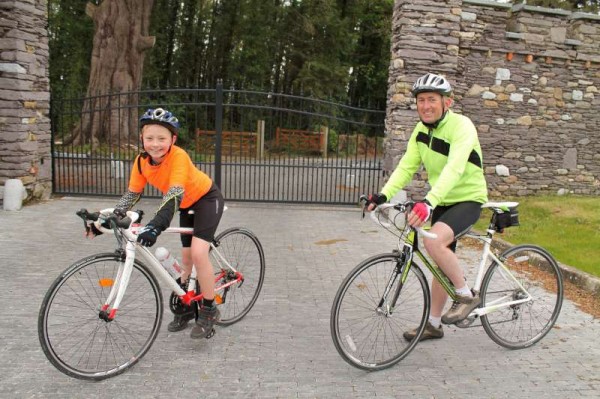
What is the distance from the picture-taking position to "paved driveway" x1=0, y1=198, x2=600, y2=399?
336 centimetres

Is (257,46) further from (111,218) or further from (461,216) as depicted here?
(111,218)

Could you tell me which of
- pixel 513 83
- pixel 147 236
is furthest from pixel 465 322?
pixel 513 83

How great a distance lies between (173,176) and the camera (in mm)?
3518

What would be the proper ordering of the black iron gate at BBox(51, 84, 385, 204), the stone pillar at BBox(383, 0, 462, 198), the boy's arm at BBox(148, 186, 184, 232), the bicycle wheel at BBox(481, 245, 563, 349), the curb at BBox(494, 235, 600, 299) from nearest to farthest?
the boy's arm at BBox(148, 186, 184, 232) < the bicycle wheel at BBox(481, 245, 563, 349) < the curb at BBox(494, 235, 600, 299) < the stone pillar at BBox(383, 0, 462, 198) < the black iron gate at BBox(51, 84, 385, 204)

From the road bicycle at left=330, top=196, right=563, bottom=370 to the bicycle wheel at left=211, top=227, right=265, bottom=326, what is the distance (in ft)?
4.02

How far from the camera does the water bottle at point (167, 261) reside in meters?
3.61

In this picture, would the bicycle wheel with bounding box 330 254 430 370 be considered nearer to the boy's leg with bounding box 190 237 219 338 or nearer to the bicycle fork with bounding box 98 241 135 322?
the boy's leg with bounding box 190 237 219 338

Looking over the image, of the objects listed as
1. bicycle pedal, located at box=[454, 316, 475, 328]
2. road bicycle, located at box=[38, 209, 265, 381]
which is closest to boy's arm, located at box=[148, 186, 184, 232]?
road bicycle, located at box=[38, 209, 265, 381]

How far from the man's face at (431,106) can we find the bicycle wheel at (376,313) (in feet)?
3.36

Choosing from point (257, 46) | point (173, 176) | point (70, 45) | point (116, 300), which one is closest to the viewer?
point (116, 300)

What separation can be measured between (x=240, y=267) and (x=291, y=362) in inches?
44.1

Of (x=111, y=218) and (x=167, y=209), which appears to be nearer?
(x=111, y=218)

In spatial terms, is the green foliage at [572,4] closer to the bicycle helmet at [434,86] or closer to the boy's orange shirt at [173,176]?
the bicycle helmet at [434,86]

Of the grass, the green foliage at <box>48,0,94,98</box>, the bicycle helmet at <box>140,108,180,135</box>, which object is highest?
the green foliage at <box>48,0,94,98</box>
